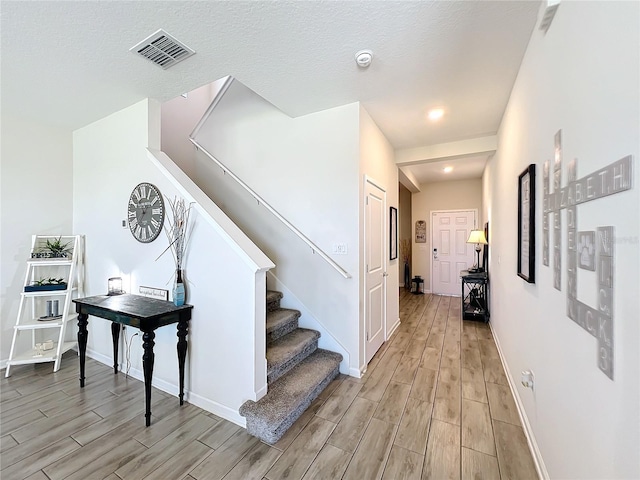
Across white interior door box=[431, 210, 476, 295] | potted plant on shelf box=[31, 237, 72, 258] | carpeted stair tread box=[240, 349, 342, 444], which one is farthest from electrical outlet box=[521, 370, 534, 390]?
white interior door box=[431, 210, 476, 295]

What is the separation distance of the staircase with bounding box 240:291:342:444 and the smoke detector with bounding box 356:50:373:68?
7.68 ft

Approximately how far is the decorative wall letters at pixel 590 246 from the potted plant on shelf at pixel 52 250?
14.6 feet

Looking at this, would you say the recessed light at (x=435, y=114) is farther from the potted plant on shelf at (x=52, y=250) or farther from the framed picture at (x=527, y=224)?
the potted plant on shelf at (x=52, y=250)

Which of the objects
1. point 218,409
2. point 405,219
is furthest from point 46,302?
point 405,219

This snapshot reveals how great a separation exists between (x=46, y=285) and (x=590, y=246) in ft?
14.6

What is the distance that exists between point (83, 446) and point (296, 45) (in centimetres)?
306

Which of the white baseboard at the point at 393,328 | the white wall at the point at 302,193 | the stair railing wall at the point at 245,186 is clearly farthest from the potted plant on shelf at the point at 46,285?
the white baseboard at the point at 393,328

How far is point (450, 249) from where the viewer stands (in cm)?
654

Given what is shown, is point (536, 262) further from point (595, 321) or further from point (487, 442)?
point (487, 442)

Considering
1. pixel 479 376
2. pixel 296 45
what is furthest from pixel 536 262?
pixel 296 45

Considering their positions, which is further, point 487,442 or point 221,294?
point 221,294

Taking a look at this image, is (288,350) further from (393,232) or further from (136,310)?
(393,232)

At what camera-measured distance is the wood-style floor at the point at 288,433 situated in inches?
62.8

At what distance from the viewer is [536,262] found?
1.74m
